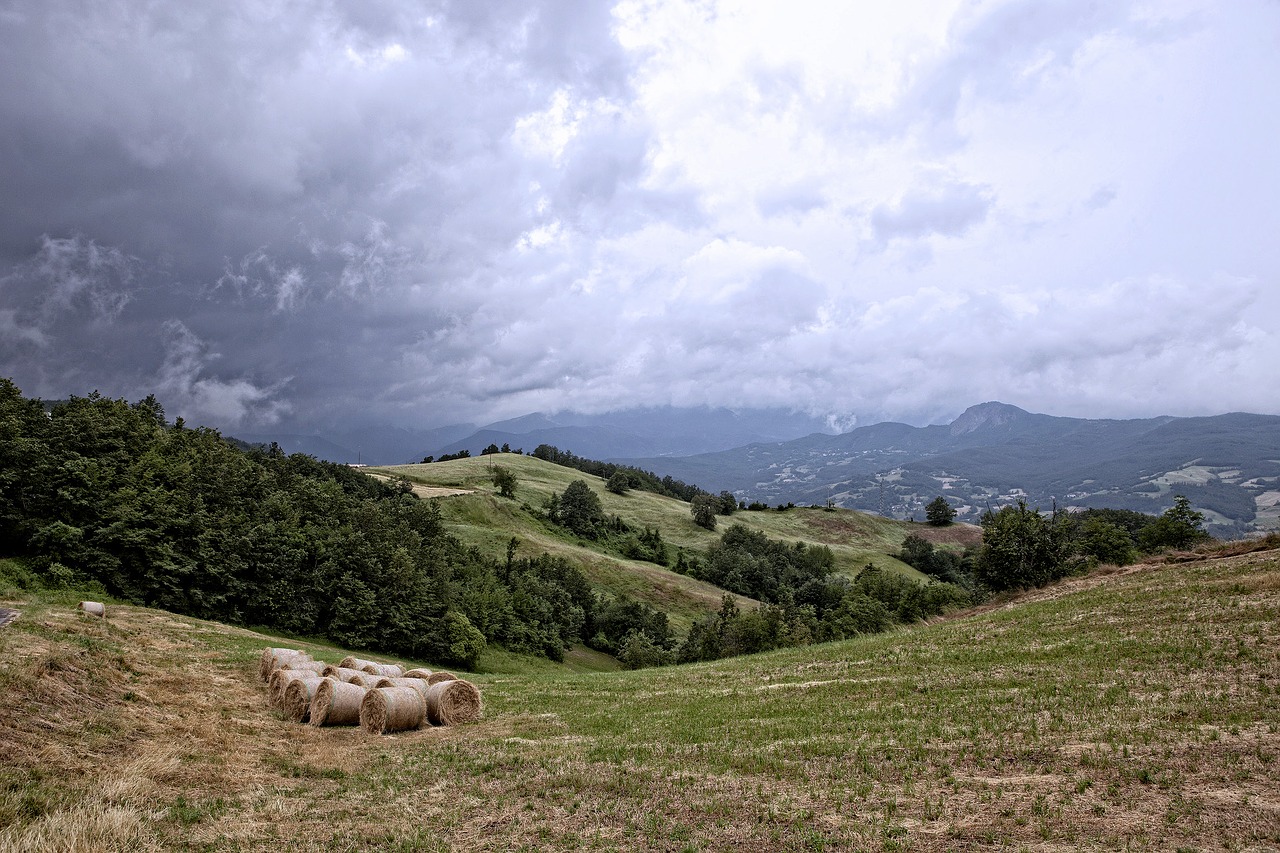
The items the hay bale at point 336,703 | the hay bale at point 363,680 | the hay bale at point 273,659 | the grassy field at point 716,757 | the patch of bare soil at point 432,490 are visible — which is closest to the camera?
the grassy field at point 716,757

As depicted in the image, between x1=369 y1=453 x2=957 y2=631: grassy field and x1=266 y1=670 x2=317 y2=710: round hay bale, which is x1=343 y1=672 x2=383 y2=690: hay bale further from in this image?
x1=369 y1=453 x2=957 y2=631: grassy field

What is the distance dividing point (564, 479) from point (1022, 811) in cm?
18282

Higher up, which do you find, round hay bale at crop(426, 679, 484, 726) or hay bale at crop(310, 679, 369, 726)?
hay bale at crop(310, 679, 369, 726)

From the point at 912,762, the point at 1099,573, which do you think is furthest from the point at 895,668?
the point at 1099,573

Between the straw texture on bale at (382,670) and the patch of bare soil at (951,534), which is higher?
the straw texture on bale at (382,670)

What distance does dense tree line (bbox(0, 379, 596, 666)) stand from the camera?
41406mm

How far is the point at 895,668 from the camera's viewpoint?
24625mm

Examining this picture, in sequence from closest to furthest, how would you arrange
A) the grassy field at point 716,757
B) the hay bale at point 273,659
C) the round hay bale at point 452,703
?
1. the grassy field at point 716,757
2. the round hay bale at point 452,703
3. the hay bale at point 273,659

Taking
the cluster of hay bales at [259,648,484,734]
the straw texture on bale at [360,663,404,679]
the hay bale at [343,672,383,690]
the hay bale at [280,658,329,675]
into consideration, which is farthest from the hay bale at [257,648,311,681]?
the hay bale at [343,672,383,690]

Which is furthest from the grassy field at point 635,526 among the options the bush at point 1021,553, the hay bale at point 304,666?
the hay bale at point 304,666

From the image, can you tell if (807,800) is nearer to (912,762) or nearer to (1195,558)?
(912,762)

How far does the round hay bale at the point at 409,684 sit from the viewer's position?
2167 centimetres

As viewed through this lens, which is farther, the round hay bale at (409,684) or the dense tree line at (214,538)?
the dense tree line at (214,538)

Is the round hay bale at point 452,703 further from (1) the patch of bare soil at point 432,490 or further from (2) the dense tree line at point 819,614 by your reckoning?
(1) the patch of bare soil at point 432,490
